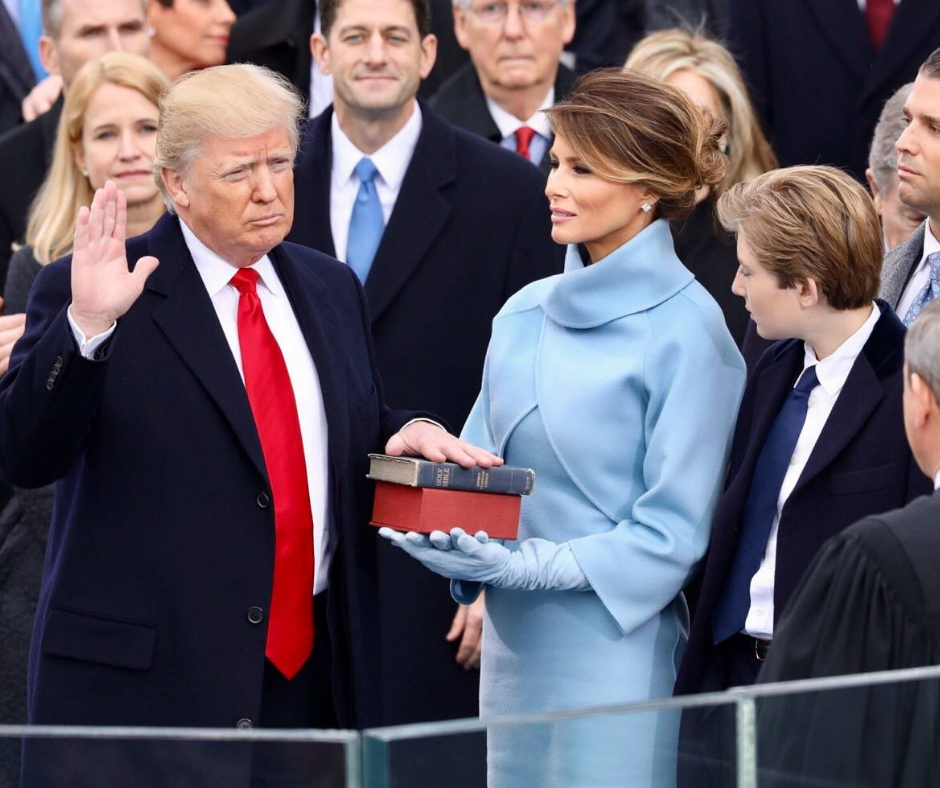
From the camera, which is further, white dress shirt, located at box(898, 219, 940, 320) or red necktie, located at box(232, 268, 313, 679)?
white dress shirt, located at box(898, 219, 940, 320)

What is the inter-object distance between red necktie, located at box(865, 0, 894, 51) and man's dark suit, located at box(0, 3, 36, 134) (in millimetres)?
3027

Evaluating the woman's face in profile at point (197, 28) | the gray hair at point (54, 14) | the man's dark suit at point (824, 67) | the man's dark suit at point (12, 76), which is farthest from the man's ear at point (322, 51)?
the man's dark suit at point (12, 76)

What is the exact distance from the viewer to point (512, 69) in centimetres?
588

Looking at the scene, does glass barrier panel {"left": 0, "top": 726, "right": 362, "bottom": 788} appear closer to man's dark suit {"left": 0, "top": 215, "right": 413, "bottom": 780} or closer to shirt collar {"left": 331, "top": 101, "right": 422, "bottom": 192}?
man's dark suit {"left": 0, "top": 215, "right": 413, "bottom": 780}

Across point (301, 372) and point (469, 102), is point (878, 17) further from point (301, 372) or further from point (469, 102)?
point (301, 372)

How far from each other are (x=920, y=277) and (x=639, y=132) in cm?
82

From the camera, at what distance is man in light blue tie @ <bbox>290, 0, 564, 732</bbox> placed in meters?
4.91

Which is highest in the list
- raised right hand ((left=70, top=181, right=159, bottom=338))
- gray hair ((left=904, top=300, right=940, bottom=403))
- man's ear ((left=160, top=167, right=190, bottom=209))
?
man's ear ((left=160, top=167, right=190, bottom=209))

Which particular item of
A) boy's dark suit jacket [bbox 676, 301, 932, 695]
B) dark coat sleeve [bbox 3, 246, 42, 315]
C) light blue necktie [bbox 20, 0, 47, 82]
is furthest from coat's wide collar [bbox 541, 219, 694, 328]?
light blue necktie [bbox 20, 0, 47, 82]

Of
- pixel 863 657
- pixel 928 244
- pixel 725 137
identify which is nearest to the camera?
pixel 863 657

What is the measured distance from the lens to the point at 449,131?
205 inches

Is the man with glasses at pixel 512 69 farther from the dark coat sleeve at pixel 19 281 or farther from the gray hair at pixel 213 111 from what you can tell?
the gray hair at pixel 213 111

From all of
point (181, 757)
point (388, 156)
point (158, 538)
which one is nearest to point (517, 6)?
point (388, 156)

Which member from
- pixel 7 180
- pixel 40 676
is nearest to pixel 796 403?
pixel 40 676
